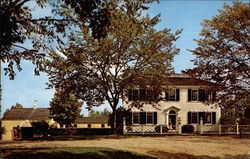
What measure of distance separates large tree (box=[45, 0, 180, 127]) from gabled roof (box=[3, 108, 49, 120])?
3178cm

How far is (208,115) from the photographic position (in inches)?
1551

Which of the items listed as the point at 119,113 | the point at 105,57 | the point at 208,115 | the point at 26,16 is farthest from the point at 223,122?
the point at 26,16

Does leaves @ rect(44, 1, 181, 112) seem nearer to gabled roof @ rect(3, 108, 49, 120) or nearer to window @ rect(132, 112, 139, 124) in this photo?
window @ rect(132, 112, 139, 124)

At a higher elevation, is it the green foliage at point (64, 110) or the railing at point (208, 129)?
the green foliage at point (64, 110)

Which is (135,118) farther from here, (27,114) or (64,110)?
(27,114)

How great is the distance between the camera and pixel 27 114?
5809cm

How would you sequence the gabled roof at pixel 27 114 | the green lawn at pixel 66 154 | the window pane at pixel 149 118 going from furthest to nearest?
the gabled roof at pixel 27 114 < the window pane at pixel 149 118 < the green lawn at pixel 66 154

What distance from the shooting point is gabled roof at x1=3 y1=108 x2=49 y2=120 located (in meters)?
56.6

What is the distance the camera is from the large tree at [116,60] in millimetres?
25188

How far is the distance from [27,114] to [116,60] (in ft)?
125

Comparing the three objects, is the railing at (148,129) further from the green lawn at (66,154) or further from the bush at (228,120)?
the green lawn at (66,154)

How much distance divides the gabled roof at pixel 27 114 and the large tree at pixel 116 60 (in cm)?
3178

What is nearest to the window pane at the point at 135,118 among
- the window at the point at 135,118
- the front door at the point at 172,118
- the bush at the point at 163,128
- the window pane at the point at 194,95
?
the window at the point at 135,118

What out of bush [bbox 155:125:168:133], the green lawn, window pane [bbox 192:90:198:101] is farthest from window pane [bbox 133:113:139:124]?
the green lawn
